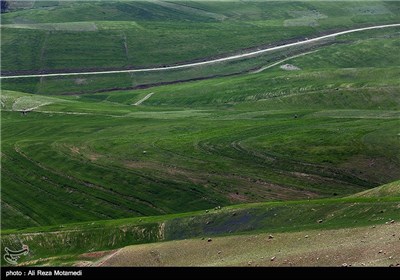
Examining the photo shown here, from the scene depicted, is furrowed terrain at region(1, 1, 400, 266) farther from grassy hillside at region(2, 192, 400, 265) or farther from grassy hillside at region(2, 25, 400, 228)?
grassy hillside at region(2, 25, 400, 228)

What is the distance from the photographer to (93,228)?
8544cm

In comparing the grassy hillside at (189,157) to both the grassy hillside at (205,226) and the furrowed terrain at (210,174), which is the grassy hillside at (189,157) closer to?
the furrowed terrain at (210,174)

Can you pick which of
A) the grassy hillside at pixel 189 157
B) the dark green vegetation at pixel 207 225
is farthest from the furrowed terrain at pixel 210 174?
the grassy hillside at pixel 189 157

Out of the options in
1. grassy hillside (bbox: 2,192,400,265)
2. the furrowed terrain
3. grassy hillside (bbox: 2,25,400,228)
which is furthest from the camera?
grassy hillside (bbox: 2,25,400,228)

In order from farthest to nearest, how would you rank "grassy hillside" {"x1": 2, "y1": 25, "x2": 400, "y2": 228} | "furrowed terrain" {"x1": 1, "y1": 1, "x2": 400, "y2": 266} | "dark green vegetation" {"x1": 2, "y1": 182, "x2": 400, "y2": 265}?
"grassy hillside" {"x1": 2, "y1": 25, "x2": 400, "y2": 228}, "dark green vegetation" {"x1": 2, "y1": 182, "x2": 400, "y2": 265}, "furrowed terrain" {"x1": 1, "y1": 1, "x2": 400, "y2": 266}

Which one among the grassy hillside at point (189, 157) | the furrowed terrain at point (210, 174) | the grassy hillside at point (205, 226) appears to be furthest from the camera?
the grassy hillside at point (189, 157)

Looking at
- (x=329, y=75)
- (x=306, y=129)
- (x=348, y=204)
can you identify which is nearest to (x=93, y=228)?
(x=348, y=204)

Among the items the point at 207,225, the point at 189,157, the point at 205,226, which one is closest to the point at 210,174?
the point at 189,157

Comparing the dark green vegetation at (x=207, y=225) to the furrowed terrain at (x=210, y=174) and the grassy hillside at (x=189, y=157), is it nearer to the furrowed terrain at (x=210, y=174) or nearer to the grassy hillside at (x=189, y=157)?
the furrowed terrain at (x=210, y=174)

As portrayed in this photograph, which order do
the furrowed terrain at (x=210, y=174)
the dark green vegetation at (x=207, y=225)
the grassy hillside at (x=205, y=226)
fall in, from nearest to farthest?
the furrowed terrain at (x=210, y=174) → the grassy hillside at (x=205, y=226) → the dark green vegetation at (x=207, y=225)

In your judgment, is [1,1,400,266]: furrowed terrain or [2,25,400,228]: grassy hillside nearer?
[1,1,400,266]: furrowed terrain

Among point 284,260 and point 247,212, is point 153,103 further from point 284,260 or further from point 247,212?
point 284,260

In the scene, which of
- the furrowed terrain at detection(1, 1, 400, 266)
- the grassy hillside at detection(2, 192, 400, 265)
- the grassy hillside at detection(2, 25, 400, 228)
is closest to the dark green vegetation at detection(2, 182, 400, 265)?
the grassy hillside at detection(2, 192, 400, 265)

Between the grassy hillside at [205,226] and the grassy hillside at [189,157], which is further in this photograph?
the grassy hillside at [189,157]
